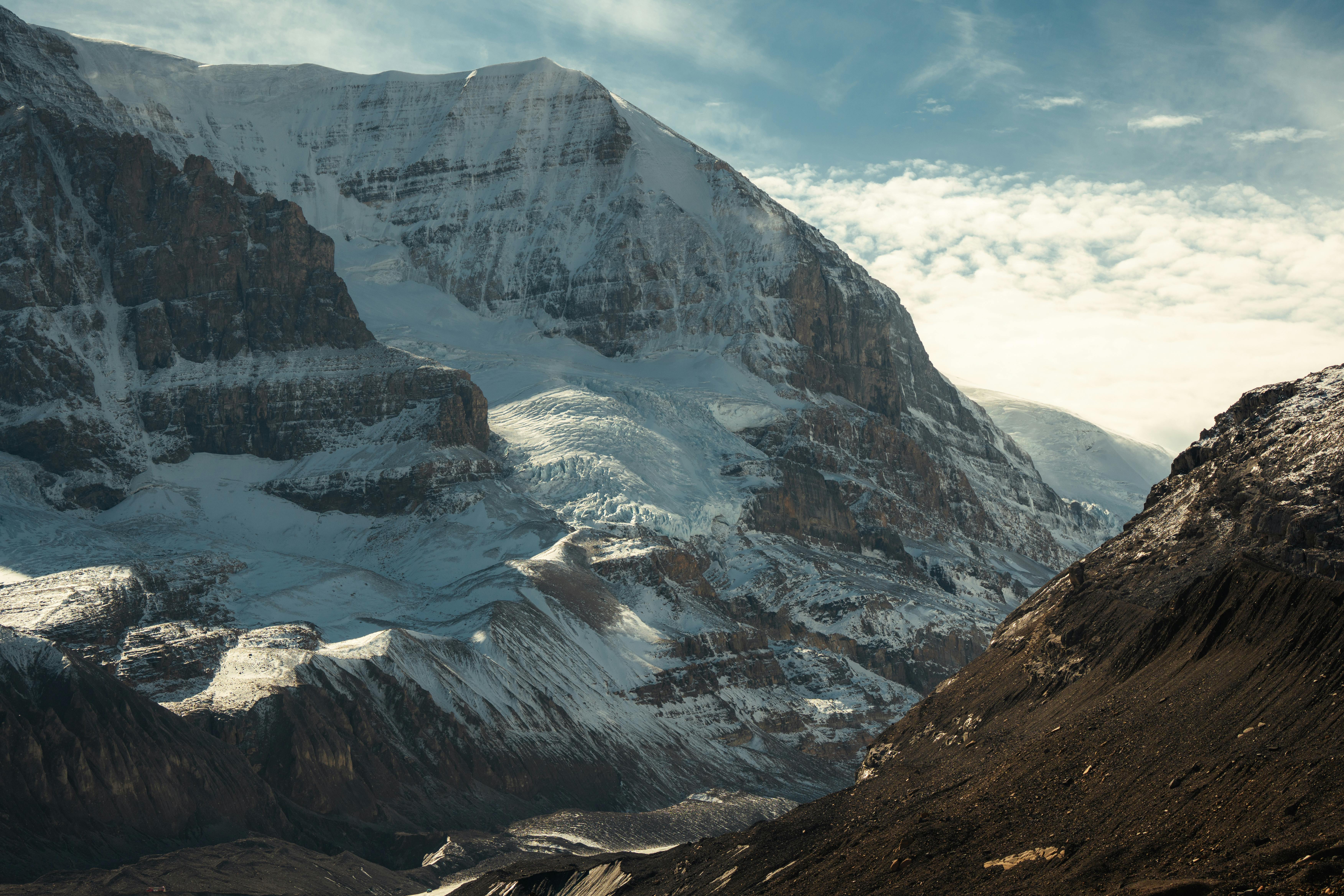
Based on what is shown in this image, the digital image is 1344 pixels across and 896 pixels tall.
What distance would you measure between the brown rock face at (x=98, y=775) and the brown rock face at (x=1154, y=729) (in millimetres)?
65274

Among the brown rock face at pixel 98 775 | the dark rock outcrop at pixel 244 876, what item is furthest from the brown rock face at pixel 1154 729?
the brown rock face at pixel 98 775

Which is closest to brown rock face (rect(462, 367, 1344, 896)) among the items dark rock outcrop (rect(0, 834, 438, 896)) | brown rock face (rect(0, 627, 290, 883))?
dark rock outcrop (rect(0, 834, 438, 896))

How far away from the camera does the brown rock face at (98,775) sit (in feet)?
411

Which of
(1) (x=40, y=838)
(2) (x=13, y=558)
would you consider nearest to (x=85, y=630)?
(2) (x=13, y=558)

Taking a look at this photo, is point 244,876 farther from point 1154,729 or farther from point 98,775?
point 1154,729

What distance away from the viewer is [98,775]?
132 m

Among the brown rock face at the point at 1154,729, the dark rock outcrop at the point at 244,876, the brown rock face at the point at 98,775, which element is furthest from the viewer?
the brown rock face at the point at 98,775

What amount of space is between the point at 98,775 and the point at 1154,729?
335 ft

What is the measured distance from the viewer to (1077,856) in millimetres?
53875

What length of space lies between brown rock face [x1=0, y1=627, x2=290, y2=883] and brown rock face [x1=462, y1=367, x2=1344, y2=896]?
6527 cm

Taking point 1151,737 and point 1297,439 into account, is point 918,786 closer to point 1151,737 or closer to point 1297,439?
point 1151,737

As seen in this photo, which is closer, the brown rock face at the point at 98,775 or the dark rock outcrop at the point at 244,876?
the dark rock outcrop at the point at 244,876

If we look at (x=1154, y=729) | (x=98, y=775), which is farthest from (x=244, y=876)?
(x=1154, y=729)

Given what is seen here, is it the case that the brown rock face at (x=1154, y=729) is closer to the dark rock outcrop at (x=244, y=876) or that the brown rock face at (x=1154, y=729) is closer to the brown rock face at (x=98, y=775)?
the dark rock outcrop at (x=244, y=876)
